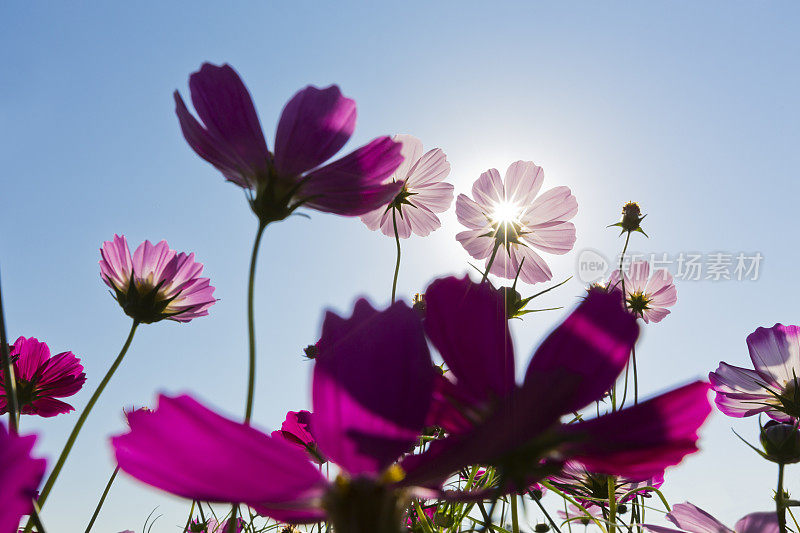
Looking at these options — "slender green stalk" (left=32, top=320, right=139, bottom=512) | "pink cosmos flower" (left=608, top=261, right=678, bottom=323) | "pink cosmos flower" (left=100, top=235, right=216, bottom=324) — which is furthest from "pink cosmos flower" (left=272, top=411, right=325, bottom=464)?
"pink cosmos flower" (left=608, top=261, right=678, bottom=323)

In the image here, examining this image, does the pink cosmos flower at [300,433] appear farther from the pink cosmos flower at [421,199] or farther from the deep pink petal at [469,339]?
the deep pink petal at [469,339]

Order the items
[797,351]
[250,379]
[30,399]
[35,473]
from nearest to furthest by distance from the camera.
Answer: [35,473] → [250,379] → [797,351] → [30,399]

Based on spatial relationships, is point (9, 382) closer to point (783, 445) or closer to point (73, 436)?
point (73, 436)

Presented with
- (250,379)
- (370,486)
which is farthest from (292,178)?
(370,486)

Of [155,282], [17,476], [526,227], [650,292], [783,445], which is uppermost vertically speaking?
[650,292]

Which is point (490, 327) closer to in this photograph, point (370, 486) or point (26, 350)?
point (370, 486)

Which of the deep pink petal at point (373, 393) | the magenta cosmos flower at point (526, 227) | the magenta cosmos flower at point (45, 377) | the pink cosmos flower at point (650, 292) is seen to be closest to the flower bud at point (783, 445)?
the magenta cosmos flower at point (526, 227)

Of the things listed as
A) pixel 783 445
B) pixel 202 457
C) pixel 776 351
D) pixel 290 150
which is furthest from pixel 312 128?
pixel 776 351
